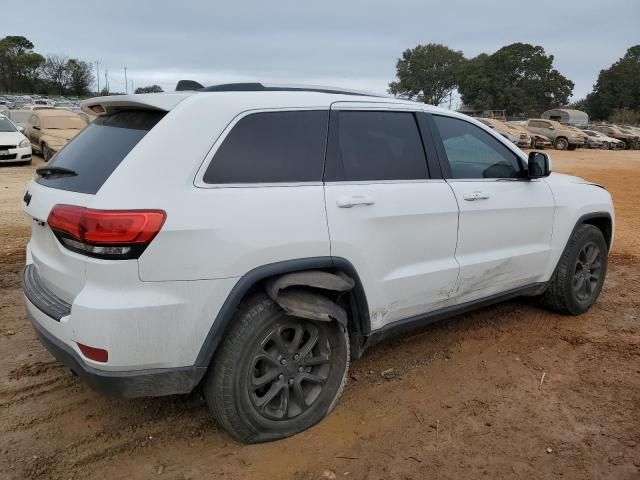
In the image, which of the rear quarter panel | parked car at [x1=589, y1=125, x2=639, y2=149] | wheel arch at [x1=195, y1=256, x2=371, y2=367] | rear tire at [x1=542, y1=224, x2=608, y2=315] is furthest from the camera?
parked car at [x1=589, y1=125, x2=639, y2=149]

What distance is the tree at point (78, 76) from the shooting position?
94750 mm

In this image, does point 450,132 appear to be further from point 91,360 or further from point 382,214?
point 91,360

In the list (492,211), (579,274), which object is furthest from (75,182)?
(579,274)

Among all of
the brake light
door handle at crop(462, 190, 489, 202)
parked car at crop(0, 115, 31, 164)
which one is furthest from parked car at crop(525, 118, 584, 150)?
the brake light

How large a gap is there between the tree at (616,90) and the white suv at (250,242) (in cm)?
8909

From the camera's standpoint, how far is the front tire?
8.66 feet

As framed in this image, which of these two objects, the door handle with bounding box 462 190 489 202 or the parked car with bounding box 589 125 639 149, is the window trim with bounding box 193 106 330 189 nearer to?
the door handle with bounding box 462 190 489 202

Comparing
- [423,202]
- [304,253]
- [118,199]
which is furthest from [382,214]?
[118,199]

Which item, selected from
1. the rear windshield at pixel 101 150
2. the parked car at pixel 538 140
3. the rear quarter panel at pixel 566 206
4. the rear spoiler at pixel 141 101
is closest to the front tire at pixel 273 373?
the rear windshield at pixel 101 150

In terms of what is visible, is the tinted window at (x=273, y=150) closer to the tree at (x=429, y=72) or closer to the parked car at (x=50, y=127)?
the parked car at (x=50, y=127)

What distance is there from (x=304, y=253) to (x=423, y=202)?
3.09 feet

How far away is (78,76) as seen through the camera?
312ft

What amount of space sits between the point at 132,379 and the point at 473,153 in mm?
2722

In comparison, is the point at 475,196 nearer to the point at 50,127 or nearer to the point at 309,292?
the point at 309,292
